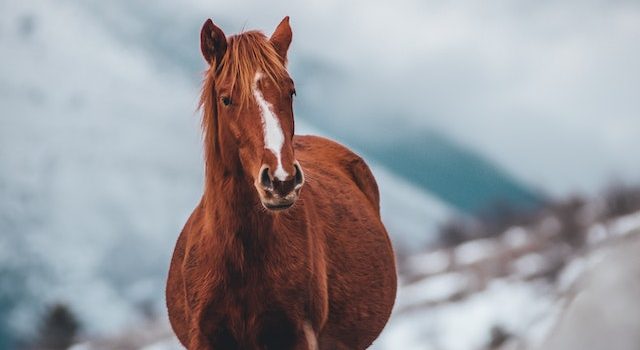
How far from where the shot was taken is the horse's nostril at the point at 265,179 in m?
5.64

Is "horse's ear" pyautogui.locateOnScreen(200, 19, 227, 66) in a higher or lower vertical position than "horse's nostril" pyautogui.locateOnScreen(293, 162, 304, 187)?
higher

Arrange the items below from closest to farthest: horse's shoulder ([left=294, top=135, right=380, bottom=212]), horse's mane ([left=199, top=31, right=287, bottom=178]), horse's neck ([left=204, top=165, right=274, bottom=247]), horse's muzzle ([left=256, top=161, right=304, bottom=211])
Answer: horse's muzzle ([left=256, top=161, right=304, bottom=211]) → horse's mane ([left=199, top=31, right=287, bottom=178]) → horse's neck ([left=204, top=165, right=274, bottom=247]) → horse's shoulder ([left=294, top=135, right=380, bottom=212])

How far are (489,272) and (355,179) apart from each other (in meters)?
31.2

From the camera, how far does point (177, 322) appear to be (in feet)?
24.0

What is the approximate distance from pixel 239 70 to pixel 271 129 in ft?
1.59

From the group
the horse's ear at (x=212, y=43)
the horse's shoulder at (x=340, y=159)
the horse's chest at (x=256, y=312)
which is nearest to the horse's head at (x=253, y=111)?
the horse's ear at (x=212, y=43)

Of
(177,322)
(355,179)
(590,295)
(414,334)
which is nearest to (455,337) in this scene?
(414,334)

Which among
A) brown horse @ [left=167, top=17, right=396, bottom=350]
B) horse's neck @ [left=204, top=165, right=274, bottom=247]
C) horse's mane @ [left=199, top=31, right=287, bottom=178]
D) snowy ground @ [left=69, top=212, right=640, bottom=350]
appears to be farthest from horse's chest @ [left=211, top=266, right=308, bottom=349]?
snowy ground @ [left=69, top=212, right=640, bottom=350]

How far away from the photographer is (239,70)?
610 cm

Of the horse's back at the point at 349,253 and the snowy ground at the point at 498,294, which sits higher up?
the snowy ground at the point at 498,294

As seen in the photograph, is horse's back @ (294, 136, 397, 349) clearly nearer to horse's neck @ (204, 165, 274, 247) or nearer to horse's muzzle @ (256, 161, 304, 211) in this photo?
horse's neck @ (204, 165, 274, 247)

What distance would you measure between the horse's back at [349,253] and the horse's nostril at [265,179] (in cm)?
134

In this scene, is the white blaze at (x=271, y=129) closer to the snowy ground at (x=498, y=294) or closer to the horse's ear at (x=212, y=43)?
the horse's ear at (x=212, y=43)

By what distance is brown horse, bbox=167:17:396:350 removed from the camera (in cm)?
594
